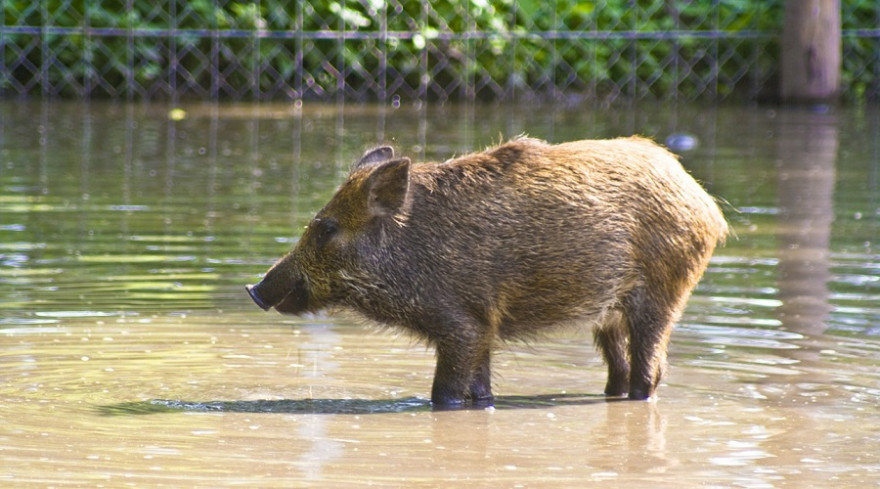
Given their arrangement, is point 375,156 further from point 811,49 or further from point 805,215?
point 811,49

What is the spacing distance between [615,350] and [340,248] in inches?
43.9

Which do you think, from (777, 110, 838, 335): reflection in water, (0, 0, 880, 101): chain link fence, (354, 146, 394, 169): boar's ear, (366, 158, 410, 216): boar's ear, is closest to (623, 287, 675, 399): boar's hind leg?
(366, 158, 410, 216): boar's ear

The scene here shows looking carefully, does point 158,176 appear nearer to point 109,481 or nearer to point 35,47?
point 35,47

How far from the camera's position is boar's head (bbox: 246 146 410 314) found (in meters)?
5.84

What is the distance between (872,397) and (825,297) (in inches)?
78.4

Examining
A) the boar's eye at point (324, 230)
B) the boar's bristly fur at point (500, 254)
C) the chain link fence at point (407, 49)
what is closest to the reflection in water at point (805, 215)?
the boar's bristly fur at point (500, 254)

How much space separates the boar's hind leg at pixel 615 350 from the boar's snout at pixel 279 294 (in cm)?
108

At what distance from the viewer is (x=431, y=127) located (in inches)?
608

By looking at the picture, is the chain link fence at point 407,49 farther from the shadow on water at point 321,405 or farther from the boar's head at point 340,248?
the shadow on water at point 321,405

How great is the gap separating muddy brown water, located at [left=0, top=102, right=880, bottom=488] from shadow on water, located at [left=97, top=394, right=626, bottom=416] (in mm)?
14

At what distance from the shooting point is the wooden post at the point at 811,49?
57.4ft

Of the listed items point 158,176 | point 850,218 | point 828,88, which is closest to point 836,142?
point 828,88

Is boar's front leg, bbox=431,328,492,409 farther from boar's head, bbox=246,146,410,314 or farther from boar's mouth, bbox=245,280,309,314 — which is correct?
boar's mouth, bbox=245,280,309,314

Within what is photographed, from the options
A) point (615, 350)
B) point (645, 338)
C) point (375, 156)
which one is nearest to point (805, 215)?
point (615, 350)
